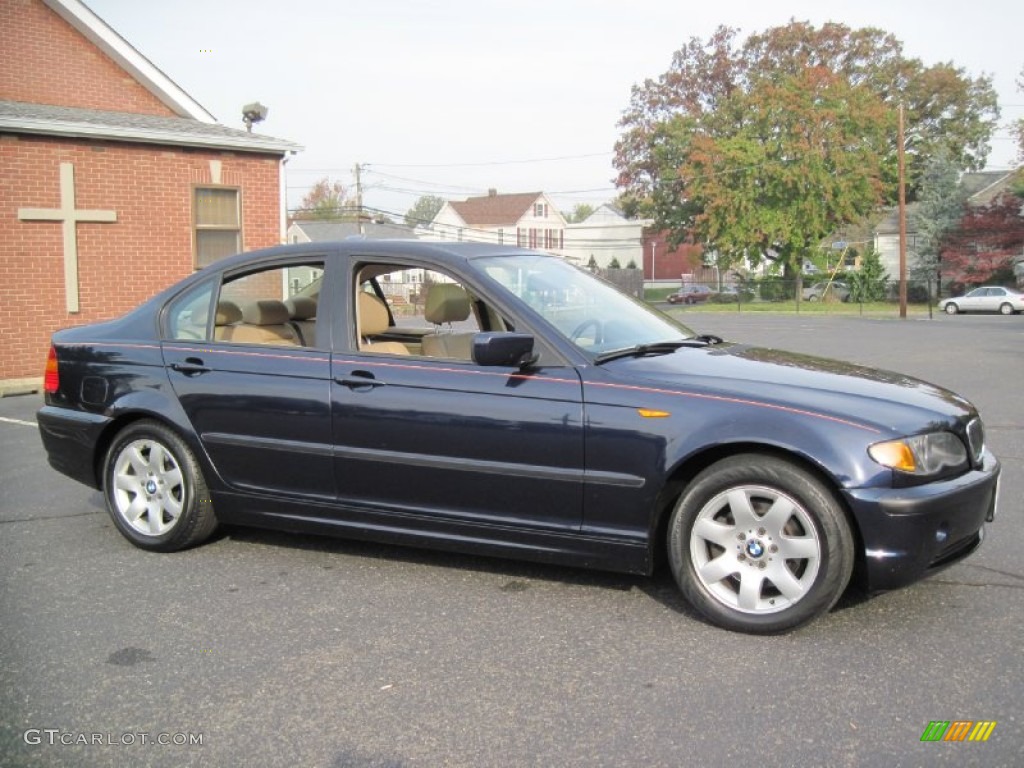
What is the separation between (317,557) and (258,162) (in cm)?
1105

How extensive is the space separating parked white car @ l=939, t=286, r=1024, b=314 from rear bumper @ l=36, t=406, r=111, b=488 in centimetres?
4259

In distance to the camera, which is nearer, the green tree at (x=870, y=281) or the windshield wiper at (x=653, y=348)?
the windshield wiper at (x=653, y=348)

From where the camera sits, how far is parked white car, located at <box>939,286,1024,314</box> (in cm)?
4103

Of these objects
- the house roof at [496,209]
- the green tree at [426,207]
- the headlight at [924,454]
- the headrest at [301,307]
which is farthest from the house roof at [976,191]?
the green tree at [426,207]

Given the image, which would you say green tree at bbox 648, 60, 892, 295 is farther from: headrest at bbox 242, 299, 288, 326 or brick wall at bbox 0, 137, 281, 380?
headrest at bbox 242, 299, 288, 326

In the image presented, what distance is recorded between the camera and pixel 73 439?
17.6 ft

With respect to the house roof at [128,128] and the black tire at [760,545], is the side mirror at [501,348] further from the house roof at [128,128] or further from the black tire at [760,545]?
the house roof at [128,128]

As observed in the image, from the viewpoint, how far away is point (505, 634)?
392cm

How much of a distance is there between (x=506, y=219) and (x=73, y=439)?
7180 cm

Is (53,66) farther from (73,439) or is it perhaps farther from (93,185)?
(73,439)

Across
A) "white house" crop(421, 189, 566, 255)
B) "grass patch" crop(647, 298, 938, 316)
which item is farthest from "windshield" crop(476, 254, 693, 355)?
"white house" crop(421, 189, 566, 255)

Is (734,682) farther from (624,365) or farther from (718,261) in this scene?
(718,261)

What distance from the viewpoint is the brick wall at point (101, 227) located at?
42.2ft

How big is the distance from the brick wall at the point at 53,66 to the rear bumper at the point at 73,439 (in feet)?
38.7
